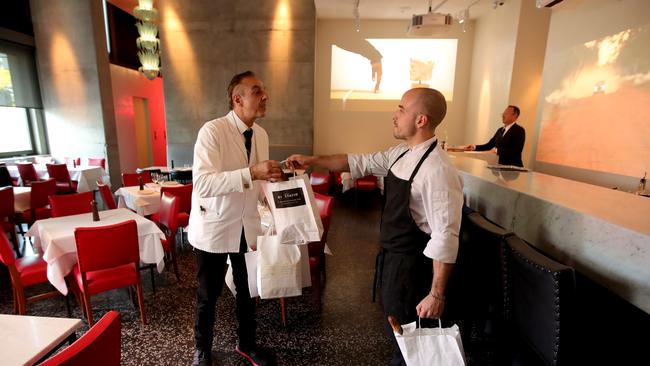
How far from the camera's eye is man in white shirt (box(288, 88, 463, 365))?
121 centimetres

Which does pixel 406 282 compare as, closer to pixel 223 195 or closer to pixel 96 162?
pixel 223 195

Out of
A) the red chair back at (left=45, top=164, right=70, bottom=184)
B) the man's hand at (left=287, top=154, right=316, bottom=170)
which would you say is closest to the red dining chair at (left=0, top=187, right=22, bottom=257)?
the red chair back at (left=45, top=164, right=70, bottom=184)

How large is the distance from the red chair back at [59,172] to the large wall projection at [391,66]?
562cm

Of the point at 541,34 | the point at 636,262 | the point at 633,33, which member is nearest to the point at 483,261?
the point at 636,262

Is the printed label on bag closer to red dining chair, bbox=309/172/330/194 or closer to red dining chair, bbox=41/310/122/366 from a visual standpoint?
red dining chair, bbox=41/310/122/366

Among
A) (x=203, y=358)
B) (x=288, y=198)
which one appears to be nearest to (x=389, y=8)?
(x=288, y=198)

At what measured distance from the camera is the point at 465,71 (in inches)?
274

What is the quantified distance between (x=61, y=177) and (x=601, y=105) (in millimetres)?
8755

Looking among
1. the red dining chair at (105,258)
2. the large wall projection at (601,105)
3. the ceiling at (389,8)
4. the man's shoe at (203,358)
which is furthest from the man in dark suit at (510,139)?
the red dining chair at (105,258)

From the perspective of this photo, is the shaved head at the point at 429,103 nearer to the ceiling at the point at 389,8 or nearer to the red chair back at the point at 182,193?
the red chair back at the point at 182,193

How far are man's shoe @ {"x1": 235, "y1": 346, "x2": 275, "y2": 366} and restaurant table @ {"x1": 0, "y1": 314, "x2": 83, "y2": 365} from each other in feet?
3.40

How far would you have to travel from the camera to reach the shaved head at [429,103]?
1.29m

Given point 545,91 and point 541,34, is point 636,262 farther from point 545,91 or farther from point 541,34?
point 541,34

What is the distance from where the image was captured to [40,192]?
401 centimetres
